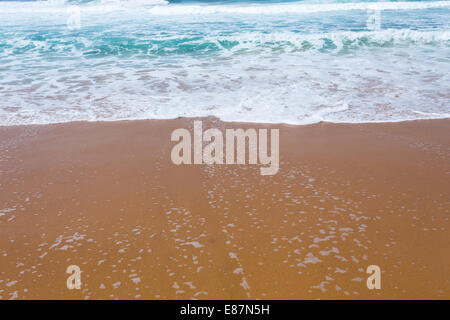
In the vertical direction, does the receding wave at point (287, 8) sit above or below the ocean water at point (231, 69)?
above

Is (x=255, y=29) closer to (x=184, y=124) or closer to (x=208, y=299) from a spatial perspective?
(x=184, y=124)

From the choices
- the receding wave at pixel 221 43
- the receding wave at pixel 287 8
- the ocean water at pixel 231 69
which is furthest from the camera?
the receding wave at pixel 287 8

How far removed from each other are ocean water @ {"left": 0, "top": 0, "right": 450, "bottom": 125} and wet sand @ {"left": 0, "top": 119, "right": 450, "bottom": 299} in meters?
1.06

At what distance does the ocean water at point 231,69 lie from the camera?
4.82 meters

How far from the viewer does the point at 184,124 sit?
4.36m

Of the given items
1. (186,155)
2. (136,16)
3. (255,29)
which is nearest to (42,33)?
(136,16)

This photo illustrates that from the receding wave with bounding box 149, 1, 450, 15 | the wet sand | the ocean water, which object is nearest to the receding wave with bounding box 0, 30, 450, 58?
the ocean water

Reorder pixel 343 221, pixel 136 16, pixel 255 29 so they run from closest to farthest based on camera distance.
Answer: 1. pixel 343 221
2. pixel 255 29
3. pixel 136 16

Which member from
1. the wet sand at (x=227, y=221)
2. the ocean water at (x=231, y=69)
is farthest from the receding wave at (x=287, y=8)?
the wet sand at (x=227, y=221)

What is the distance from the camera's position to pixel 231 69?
24.1 ft

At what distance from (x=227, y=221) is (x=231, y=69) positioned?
5388 millimetres

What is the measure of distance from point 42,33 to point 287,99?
39.0 feet

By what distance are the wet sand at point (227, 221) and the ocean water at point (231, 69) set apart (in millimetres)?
1056

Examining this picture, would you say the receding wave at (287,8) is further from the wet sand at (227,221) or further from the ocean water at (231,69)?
the wet sand at (227,221)
